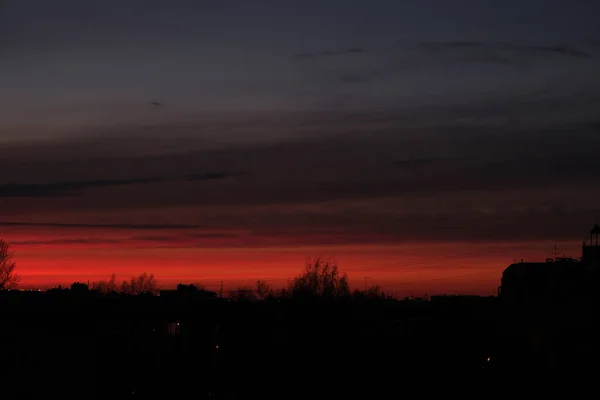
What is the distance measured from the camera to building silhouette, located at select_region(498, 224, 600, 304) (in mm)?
85562

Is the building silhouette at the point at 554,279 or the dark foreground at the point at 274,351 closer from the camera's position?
the dark foreground at the point at 274,351

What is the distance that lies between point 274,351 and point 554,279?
30051 millimetres

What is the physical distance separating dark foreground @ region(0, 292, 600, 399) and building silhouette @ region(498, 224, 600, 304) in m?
2.21

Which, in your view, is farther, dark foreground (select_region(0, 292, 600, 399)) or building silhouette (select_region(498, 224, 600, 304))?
building silhouette (select_region(498, 224, 600, 304))

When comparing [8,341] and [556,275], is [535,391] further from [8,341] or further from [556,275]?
[8,341]

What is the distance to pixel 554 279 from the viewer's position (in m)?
90.1

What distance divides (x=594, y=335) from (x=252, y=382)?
28754mm

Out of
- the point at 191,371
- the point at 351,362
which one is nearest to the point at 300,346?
the point at 351,362

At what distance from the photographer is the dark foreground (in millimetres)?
62219

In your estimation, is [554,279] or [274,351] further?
[554,279]

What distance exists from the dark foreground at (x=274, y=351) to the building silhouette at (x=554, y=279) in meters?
2.21

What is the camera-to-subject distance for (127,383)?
64875 mm

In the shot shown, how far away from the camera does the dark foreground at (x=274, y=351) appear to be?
62219mm

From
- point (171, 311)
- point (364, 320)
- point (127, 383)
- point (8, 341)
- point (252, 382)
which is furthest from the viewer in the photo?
point (364, 320)
